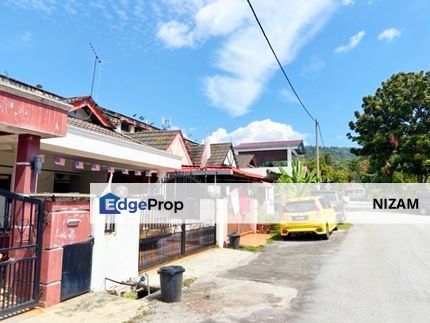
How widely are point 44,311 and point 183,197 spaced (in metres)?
10.8

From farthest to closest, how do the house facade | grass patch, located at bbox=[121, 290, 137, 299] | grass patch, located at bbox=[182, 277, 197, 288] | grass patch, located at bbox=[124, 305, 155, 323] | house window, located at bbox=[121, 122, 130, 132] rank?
the house facade, house window, located at bbox=[121, 122, 130, 132], grass patch, located at bbox=[182, 277, 197, 288], grass patch, located at bbox=[121, 290, 137, 299], grass patch, located at bbox=[124, 305, 155, 323]

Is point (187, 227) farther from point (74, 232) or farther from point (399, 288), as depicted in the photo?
point (399, 288)

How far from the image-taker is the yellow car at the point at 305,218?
16188 millimetres

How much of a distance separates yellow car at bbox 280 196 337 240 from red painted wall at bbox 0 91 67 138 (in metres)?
11.0

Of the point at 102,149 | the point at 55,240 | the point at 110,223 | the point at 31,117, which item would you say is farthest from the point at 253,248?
the point at 31,117

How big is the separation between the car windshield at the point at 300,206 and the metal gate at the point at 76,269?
1071 centimetres

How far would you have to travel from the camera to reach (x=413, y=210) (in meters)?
36.4

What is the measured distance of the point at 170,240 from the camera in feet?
35.5

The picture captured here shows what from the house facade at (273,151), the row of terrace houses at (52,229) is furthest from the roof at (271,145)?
the row of terrace houses at (52,229)

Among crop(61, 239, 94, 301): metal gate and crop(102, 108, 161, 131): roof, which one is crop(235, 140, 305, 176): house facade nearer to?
crop(102, 108, 161, 131): roof

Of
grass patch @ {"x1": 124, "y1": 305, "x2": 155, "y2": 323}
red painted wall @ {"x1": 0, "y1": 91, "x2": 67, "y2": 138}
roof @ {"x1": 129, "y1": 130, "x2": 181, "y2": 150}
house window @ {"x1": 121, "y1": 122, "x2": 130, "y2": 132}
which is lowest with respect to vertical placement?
grass patch @ {"x1": 124, "y1": 305, "x2": 155, "y2": 323}

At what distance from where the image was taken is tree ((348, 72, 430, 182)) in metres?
34.3

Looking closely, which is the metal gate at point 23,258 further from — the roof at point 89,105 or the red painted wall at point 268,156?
the red painted wall at point 268,156

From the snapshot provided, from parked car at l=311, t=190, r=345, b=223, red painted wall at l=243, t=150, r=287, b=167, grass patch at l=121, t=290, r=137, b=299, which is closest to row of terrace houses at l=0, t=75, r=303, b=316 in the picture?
grass patch at l=121, t=290, r=137, b=299
